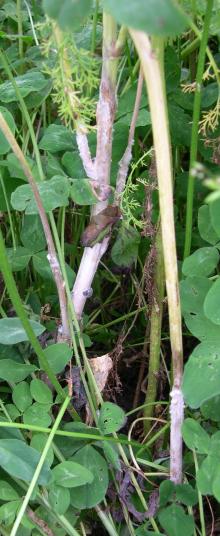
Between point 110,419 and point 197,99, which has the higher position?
point 197,99

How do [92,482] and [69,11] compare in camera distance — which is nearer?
[69,11]

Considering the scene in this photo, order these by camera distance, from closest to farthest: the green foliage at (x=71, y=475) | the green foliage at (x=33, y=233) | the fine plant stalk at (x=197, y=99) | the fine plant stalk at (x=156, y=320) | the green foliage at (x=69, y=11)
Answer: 1. the green foliage at (x=69, y=11)
2. the fine plant stalk at (x=197, y=99)
3. the green foliage at (x=71, y=475)
4. the fine plant stalk at (x=156, y=320)
5. the green foliage at (x=33, y=233)

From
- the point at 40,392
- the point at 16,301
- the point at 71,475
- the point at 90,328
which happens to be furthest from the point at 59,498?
the point at 90,328

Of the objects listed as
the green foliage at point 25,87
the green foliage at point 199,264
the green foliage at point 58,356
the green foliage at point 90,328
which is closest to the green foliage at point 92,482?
the green foliage at point 90,328

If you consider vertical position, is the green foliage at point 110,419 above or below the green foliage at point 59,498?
above

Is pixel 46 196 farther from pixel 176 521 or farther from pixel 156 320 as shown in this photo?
pixel 176 521

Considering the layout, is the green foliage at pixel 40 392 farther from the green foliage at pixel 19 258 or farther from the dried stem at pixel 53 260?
the green foliage at pixel 19 258

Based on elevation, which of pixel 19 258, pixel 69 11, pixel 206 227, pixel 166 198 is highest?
pixel 69 11

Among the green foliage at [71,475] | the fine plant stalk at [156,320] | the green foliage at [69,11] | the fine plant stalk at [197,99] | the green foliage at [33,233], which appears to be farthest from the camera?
the green foliage at [33,233]

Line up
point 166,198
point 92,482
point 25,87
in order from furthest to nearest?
point 25,87 < point 92,482 < point 166,198

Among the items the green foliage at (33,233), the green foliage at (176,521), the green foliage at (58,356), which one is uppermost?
the green foliage at (33,233)
